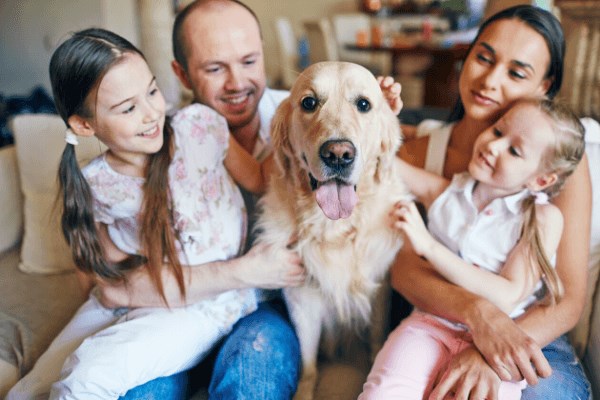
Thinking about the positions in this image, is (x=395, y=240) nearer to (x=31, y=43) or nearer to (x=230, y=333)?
(x=230, y=333)

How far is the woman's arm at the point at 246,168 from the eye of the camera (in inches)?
56.6

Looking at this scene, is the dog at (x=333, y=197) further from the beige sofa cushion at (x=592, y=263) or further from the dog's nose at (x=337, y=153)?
the beige sofa cushion at (x=592, y=263)

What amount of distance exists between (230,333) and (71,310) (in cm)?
68

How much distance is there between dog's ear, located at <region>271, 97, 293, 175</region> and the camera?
1.34 meters

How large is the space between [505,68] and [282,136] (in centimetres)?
66

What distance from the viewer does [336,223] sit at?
1.35 m

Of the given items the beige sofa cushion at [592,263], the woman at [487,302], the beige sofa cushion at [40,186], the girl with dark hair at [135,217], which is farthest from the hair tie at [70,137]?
the beige sofa cushion at [592,263]

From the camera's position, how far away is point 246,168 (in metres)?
1.47

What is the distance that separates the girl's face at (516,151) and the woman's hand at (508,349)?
1.23ft

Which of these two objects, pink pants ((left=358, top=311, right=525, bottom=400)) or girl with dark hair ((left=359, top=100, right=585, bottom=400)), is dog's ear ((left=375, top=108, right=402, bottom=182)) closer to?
girl with dark hair ((left=359, top=100, right=585, bottom=400))

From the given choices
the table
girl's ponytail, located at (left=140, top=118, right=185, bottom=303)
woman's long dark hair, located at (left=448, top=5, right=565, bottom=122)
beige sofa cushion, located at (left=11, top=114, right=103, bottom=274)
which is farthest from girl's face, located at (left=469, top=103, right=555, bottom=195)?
the table

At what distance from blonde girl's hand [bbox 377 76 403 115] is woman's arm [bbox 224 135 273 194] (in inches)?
16.1

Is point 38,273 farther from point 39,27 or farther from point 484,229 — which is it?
Answer: point 39,27

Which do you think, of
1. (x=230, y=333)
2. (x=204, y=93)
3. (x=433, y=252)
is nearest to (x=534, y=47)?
(x=433, y=252)
